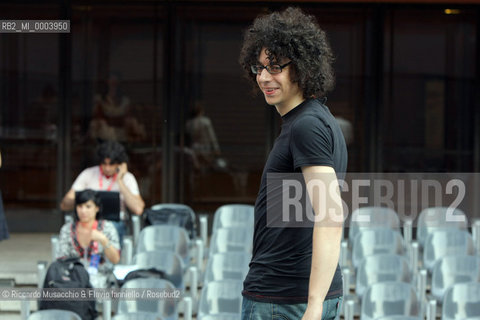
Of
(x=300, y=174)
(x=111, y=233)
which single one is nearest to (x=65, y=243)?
(x=111, y=233)

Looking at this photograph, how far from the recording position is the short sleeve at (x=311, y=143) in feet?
7.47

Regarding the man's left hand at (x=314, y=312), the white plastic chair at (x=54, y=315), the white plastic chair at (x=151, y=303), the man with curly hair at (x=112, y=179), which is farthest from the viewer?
the man with curly hair at (x=112, y=179)

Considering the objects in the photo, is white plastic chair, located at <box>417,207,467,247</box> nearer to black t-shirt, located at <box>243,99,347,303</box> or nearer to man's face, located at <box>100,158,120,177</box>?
man's face, located at <box>100,158,120,177</box>

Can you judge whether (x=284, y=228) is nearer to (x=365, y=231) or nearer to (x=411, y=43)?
(x=365, y=231)

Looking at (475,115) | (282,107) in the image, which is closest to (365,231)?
(475,115)

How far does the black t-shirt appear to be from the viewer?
2.31 metres

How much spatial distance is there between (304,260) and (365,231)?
495cm

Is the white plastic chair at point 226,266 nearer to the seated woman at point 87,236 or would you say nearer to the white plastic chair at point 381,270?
the seated woman at point 87,236

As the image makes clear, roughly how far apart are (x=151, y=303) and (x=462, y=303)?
220 centimetres

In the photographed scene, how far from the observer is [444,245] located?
7309 millimetres

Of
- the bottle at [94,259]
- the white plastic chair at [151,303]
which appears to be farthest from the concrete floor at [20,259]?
the white plastic chair at [151,303]

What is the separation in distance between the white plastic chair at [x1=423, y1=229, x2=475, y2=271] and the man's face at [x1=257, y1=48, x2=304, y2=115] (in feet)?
17.0

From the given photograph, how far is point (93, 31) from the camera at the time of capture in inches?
366

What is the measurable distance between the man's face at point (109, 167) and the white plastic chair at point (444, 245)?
2961mm
